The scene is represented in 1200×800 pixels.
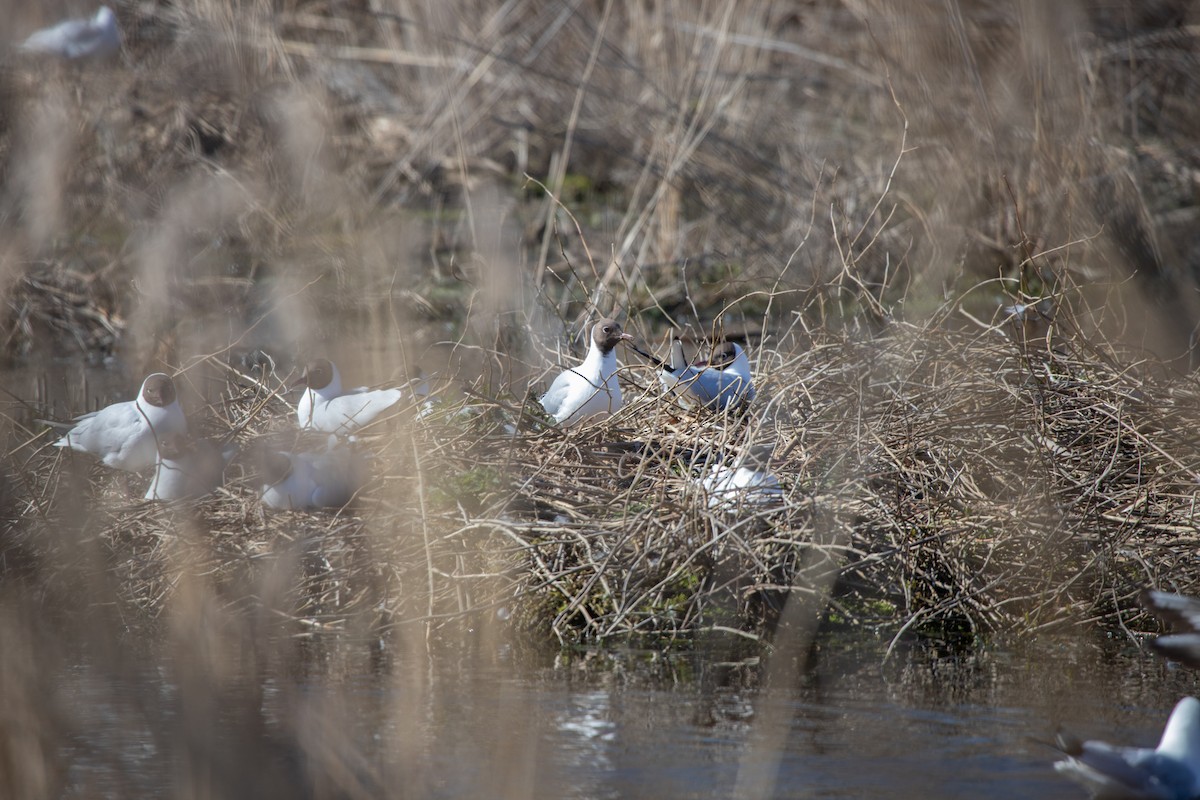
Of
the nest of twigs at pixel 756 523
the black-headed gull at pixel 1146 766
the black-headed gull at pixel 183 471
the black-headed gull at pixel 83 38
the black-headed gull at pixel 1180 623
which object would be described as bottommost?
the black-headed gull at pixel 1146 766

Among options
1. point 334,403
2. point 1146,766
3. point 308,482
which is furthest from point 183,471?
point 1146,766

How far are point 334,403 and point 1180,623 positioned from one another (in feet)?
11.3

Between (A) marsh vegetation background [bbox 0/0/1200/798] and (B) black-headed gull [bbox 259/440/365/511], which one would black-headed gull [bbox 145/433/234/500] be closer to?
(A) marsh vegetation background [bbox 0/0/1200/798]

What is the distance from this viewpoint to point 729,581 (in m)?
4.52

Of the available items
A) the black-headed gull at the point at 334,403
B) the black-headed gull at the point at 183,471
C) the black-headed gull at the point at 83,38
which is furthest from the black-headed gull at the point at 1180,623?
the black-headed gull at the point at 83,38

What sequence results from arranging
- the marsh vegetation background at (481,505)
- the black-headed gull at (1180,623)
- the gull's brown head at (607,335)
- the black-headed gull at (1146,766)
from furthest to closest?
the gull's brown head at (607,335) → the black-headed gull at (1180,623) → the marsh vegetation background at (481,505) → the black-headed gull at (1146,766)

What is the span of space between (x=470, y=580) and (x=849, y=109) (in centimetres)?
769

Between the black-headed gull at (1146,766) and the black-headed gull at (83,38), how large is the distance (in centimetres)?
731

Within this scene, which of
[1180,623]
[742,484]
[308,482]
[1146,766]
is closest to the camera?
[1146,766]

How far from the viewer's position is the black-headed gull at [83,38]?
8.48 m

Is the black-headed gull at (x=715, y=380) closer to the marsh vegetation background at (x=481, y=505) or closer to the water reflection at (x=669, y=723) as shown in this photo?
the marsh vegetation background at (x=481, y=505)

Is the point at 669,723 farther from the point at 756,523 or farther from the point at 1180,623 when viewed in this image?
the point at 1180,623

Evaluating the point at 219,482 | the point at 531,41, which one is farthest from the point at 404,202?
the point at 219,482

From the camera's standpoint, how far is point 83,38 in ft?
30.5
